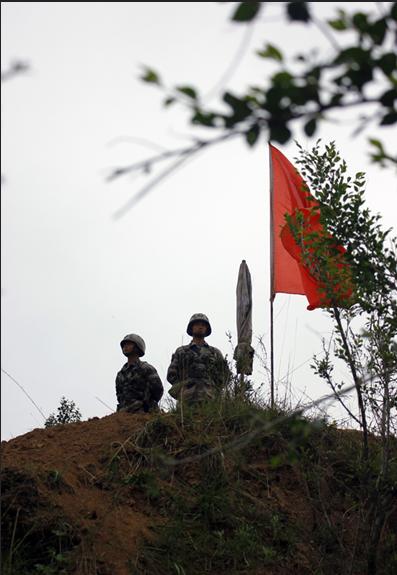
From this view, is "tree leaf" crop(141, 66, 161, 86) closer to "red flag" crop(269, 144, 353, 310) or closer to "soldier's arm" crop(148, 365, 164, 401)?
"red flag" crop(269, 144, 353, 310)

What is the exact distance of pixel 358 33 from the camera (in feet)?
7.55

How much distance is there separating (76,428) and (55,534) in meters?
2.11

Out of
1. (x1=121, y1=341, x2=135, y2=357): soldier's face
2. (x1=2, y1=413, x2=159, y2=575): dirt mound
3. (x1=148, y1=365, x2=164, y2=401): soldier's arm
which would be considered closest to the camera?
(x1=2, y1=413, x2=159, y2=575): dirt mound

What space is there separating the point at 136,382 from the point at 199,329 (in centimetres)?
91

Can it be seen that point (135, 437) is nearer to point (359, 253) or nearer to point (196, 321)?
point (196, 321)

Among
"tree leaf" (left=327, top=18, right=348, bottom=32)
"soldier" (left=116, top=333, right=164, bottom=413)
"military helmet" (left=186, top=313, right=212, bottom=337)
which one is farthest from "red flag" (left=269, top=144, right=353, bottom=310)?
"tree leaf" (left=327, top=18, right=348, bottom=32)

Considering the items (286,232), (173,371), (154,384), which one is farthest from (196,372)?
(286,232)

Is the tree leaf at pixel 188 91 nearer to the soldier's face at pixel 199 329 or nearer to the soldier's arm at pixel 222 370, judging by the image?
the soldier's arm at pixel 222 370

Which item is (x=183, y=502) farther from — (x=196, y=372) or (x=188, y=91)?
(x=188, y=91)

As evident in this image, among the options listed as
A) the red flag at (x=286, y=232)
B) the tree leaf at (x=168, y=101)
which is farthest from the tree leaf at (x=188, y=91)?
the red flag at (x=286, y=232)

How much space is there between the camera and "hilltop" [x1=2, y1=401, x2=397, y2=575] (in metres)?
6.18

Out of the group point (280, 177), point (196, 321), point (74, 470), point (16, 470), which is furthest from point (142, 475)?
point (280, 177)

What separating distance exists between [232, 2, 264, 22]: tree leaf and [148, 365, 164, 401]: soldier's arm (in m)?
7.17

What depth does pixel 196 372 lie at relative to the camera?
8.96 meters
